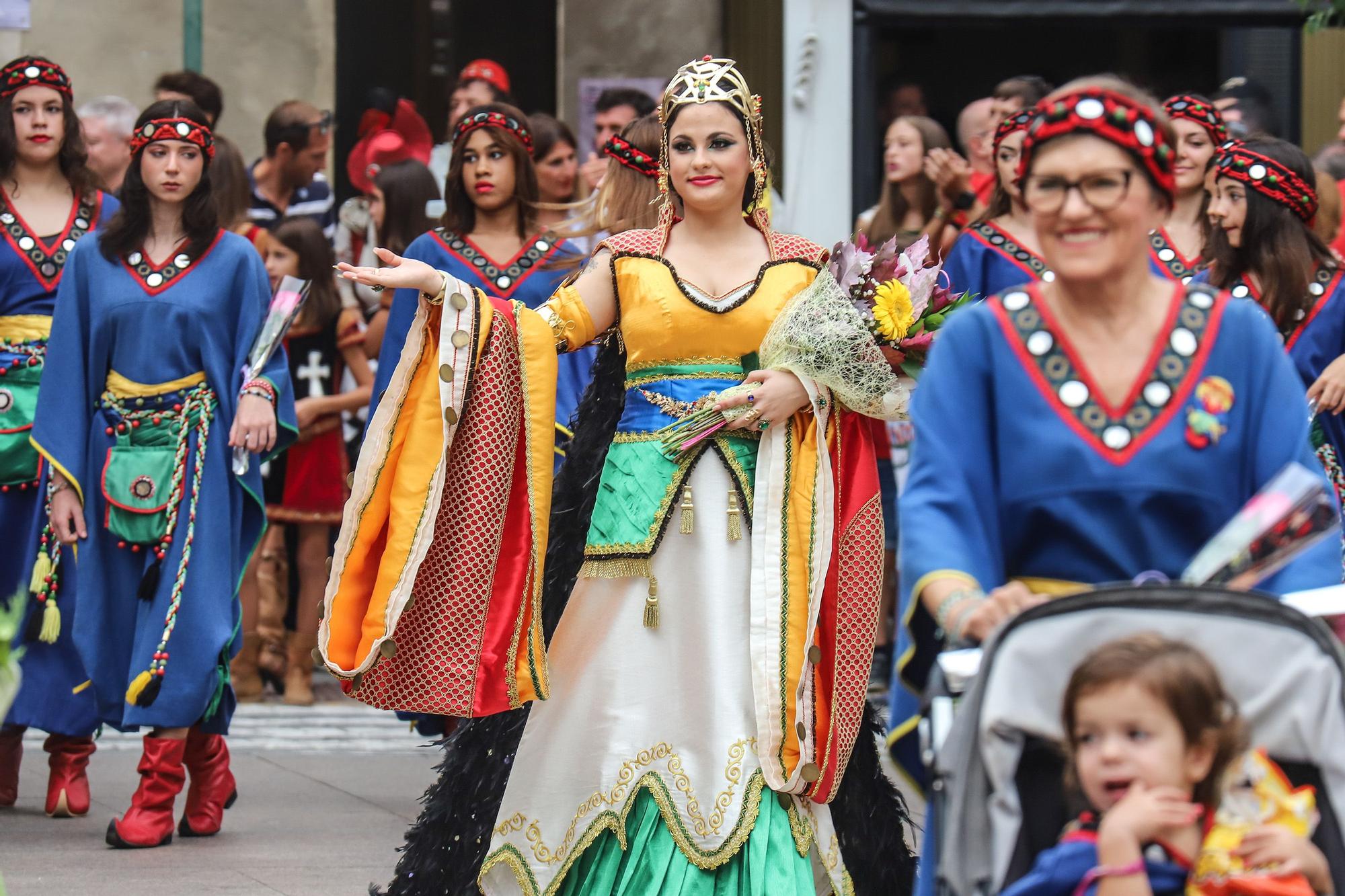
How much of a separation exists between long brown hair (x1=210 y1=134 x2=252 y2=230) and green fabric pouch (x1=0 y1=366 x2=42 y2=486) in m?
1.61

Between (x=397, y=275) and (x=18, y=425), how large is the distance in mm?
2596

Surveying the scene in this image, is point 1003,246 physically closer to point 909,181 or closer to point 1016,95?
point 1016,95

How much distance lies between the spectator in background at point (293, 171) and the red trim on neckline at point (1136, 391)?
703cm

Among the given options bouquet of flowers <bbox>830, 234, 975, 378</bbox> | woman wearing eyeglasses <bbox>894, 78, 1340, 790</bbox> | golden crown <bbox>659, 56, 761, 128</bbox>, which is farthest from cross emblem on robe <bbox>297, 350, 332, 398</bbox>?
woman wearing eyeglasses <bbox>894, 78, 1340, 790</bbox>

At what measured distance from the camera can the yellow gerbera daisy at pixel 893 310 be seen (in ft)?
18.2

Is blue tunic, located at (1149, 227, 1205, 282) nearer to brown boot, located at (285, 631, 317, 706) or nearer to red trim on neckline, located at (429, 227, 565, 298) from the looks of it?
red trim on neckline, located at (429, 227, 565, 298)

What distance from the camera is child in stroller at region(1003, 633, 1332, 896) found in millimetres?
2959

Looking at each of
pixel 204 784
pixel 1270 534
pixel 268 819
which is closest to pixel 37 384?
pixel 204 784

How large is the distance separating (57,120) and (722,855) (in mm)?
3885

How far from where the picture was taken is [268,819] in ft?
23.6

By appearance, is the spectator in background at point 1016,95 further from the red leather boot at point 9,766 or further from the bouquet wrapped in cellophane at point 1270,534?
the bouquet wrapped in cellophane at point 1270,534

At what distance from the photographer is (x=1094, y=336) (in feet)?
11.6

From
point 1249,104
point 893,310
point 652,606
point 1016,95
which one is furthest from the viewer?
point 1249,104

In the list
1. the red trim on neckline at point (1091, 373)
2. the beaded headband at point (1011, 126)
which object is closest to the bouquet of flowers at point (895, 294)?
the beaded headband at point (1011, 126)
